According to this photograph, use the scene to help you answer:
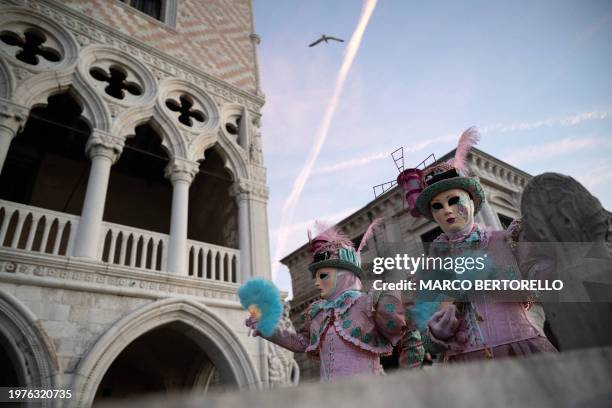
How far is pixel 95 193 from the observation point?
4.93 m

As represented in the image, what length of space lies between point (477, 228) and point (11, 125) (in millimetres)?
5637

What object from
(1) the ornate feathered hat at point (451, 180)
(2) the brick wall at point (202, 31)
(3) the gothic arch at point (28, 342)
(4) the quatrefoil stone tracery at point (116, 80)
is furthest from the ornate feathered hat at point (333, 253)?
(2) the brick wall at point (202, 31)

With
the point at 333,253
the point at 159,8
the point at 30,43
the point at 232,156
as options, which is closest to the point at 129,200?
the point at 232,156

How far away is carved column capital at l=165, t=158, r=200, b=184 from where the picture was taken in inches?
235

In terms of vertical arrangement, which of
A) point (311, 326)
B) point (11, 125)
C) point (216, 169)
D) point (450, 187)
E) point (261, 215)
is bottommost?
point (311, 326)

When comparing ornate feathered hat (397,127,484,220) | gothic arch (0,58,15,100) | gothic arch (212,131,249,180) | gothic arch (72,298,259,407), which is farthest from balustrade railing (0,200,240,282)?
ornate feathered hat (397,127,484,220)

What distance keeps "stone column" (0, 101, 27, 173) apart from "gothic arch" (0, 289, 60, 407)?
1.98m

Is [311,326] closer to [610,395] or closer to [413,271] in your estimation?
[413,271]

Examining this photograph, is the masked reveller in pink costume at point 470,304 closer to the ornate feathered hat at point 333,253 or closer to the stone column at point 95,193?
the ornate feathered hat at point 333,253

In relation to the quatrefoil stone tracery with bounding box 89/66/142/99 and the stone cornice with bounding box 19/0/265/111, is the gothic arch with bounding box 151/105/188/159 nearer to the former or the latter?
the quatrefoil stone tracery with bounding box 89/66/142/99

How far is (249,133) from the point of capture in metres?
7.40

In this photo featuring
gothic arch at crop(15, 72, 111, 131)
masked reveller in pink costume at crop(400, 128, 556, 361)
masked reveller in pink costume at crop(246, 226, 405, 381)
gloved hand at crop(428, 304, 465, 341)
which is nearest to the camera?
masked reveller in pink costume at crop(400, 128, 556, 361)

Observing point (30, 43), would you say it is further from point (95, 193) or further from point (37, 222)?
point (37, 222)

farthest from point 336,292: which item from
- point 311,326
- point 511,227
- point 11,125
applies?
point 11,125
